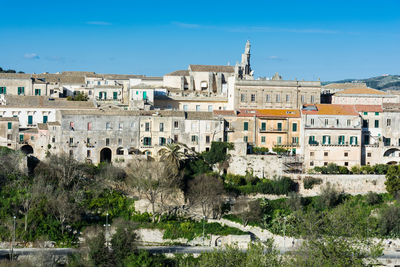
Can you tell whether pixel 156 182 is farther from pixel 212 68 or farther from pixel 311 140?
pixel 212 68

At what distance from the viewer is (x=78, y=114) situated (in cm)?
5019

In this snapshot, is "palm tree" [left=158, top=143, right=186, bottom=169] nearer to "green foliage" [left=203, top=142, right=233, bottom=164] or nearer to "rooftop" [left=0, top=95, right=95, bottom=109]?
"green foliage" [left=203, top=142, right=233, bottom=164]

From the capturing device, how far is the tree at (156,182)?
4470 centimetres

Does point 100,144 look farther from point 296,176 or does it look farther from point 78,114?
point 296,176

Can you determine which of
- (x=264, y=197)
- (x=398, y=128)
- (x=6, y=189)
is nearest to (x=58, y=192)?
(x=6, y=189)

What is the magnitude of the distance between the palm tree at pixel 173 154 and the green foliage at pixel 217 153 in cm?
177

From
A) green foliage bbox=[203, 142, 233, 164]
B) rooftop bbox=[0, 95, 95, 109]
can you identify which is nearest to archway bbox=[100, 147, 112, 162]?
rooftop bbox=[0, 95, 95, 109]

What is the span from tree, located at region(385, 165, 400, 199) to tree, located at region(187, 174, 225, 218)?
11662mm

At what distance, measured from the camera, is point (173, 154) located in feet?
153

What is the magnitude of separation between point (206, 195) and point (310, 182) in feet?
25.7

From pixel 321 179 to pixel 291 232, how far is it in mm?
6096

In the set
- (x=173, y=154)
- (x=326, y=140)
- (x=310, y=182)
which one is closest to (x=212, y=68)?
(x=326, y=140)

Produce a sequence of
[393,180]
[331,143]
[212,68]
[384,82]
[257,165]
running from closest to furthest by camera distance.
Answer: [393,180] → [257,165] → [331,143] → [212,68] → [384,82]

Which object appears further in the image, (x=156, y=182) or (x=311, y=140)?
(x=311, y=140)
